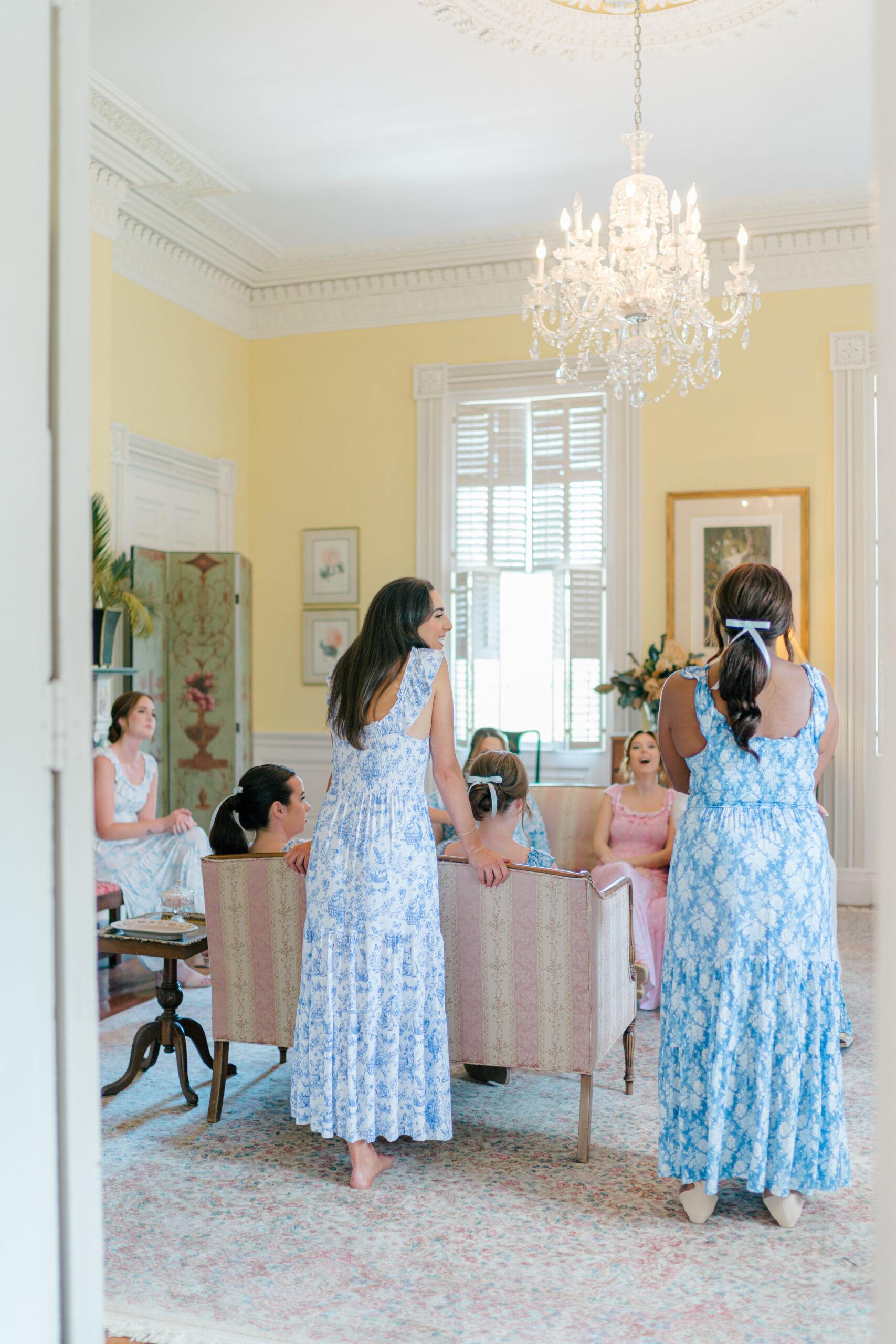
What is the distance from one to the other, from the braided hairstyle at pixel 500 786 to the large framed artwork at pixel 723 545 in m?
3.29

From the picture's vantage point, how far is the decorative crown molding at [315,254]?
19.7 feet

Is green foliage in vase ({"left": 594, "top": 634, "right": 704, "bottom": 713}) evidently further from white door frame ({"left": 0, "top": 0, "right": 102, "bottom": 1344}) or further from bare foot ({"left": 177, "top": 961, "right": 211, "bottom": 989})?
white door frame ({"left": 0, "top": 0, "right": 102, "bottom": 1344})

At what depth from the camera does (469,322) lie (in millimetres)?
7449

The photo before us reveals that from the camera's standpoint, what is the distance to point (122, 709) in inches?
211

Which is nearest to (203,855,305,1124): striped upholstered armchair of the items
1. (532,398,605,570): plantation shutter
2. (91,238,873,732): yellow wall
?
(91,238,873,732): yellow wall

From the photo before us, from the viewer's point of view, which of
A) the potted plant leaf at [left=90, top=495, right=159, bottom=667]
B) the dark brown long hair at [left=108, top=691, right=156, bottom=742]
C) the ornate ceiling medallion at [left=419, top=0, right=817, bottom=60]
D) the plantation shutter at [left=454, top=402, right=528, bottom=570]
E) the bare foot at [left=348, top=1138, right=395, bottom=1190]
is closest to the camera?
the bare foot at [left=348, top=1138, right=395, bottom=1190]

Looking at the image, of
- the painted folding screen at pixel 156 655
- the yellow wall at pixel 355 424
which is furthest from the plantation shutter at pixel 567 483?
the painted folding screen at pixel 156 655

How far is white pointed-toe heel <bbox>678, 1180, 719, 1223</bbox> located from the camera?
2764mm

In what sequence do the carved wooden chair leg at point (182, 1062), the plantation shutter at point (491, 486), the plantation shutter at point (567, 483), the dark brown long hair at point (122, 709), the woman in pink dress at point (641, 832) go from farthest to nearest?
1. the plantation shutter at point (491, 486)
2. the plantation shutter at point (567, 483)
3. the dark brown long hair at point (122, 709)
4. the woman in pink dress at point (641, 832)
5. the carved wooden chair leg at point (182, 1062)

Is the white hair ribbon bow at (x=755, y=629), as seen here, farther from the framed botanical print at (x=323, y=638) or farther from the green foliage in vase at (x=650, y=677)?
the framed botanical print at (x=323, y=638)

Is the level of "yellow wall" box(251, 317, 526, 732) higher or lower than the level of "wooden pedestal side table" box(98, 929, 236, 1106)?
higher

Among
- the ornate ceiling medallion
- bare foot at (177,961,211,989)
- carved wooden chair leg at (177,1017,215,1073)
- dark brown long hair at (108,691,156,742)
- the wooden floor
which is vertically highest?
the ornate ceiling medallion

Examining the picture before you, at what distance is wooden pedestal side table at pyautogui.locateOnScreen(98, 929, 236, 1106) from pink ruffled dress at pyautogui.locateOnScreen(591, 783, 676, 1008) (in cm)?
172

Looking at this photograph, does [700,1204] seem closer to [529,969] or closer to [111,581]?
[529,969]
